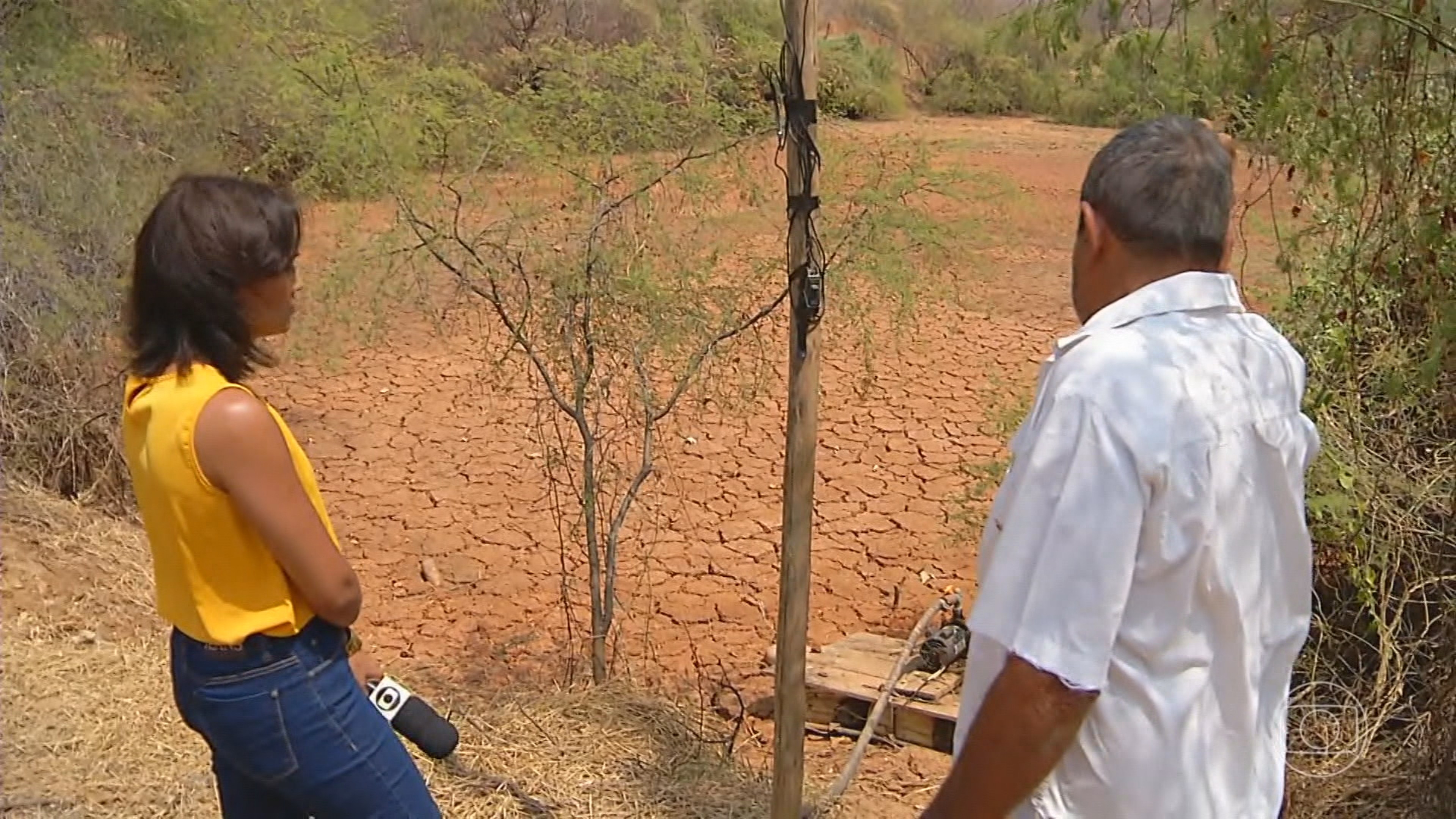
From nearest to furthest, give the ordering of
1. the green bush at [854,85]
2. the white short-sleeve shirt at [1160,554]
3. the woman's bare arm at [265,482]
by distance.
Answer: the white short-sleeve shirt at [1160,554] → the woman's bare arm at [265,482] → the green bush at [854,85]

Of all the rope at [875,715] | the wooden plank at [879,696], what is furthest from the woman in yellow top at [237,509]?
the wooden plank at [879,696]

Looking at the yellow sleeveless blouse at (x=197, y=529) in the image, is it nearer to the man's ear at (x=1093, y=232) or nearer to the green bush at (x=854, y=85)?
the man's ear at (x=1093, y=232)

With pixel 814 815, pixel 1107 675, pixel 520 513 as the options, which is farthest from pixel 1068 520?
pixel 520 513

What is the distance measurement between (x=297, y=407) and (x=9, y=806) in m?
4.36

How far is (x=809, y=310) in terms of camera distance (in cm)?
247

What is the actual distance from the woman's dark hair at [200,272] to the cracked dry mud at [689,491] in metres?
2.37

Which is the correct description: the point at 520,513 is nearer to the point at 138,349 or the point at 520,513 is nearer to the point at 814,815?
the point at 814,815

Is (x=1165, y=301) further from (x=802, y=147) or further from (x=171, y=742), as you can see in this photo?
(x=171, y=742)

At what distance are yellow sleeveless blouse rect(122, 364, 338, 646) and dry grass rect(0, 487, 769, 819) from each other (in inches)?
60.9

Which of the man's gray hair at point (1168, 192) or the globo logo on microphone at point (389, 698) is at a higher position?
the man's gray hair at point (1168, 192)

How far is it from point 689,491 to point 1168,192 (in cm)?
488

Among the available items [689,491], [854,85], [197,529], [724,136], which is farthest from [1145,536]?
[854,85]

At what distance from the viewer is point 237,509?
1.81 metres

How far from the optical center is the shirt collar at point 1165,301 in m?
1.48
